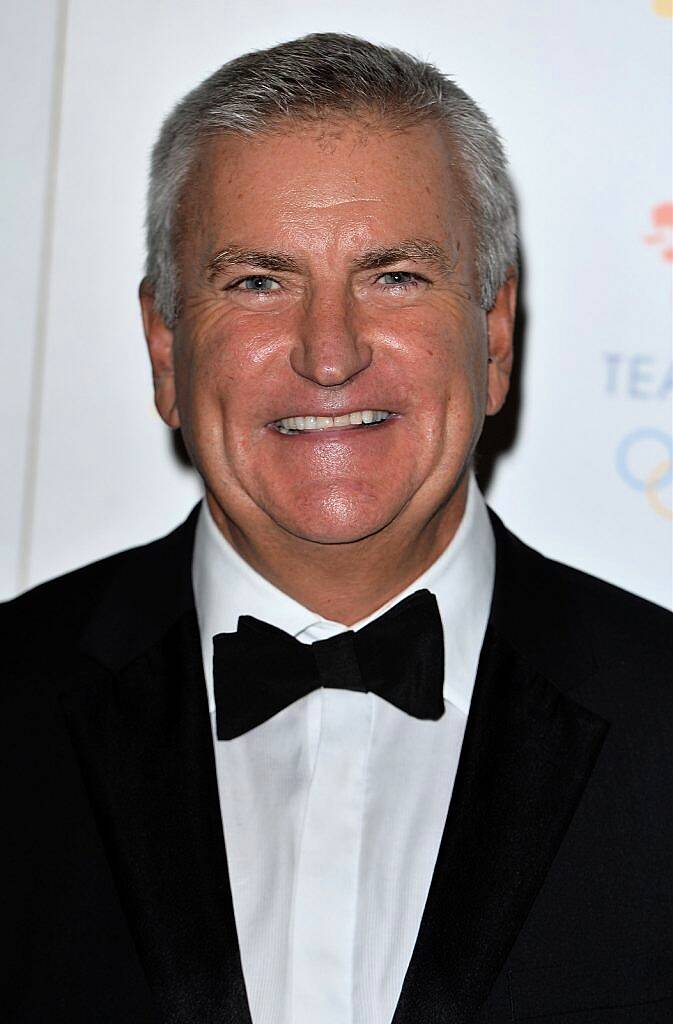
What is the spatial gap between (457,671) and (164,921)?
517mm

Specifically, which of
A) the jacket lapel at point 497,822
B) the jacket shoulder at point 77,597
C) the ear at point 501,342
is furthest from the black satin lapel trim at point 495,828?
the jacket shoulder at point 77,597

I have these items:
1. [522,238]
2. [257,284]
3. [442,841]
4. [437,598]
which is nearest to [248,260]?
[257,284]

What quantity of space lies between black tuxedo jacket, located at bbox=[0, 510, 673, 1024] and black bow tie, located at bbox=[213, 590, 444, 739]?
0.18 feet

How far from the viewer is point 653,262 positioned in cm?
226

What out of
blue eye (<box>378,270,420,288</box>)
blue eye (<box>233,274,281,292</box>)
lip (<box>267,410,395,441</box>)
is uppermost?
blue eye (<box>378,270,420,288</box>)

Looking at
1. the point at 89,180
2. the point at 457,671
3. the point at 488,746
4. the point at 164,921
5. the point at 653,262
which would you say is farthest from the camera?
the point at 89,180

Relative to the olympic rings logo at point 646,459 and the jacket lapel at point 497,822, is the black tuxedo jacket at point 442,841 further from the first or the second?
the olympic rings logo at point 646,459

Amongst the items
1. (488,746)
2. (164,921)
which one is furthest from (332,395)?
(164,921)

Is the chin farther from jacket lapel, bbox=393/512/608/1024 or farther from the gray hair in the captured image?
the gray hair

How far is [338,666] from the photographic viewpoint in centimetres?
179

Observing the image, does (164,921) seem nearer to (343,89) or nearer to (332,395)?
(332,395)

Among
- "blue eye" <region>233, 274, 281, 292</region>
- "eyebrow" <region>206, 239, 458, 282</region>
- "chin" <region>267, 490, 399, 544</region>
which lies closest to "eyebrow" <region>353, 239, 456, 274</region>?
"eyebrow" <region>206, 239, 458, 282</region>

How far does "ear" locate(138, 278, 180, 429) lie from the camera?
6.55ft

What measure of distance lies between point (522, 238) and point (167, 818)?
1.13 m
